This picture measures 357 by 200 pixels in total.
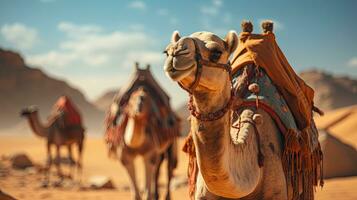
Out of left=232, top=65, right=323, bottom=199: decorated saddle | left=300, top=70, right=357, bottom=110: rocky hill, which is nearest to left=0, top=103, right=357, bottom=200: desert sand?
left=232, top=65, right=323, bottom=199: decorated saddle

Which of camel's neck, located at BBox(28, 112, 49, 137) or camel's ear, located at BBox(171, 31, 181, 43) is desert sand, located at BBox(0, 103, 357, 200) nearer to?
camel's neck, located at BBox(28, 112, 49, 137)

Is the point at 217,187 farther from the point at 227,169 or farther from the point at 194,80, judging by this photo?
the point at 194,80

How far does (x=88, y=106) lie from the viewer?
120000 millimetres

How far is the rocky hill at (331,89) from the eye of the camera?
6208 centimetres

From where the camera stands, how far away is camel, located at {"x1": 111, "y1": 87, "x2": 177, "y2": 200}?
26.2ft

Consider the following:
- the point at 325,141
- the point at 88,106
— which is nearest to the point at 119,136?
the point at 325,141

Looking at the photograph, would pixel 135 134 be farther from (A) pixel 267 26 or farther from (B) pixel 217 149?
(B) pixel 217 149

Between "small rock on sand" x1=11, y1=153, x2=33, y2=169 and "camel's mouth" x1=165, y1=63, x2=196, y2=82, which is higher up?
"camel's mouth" x1=165, y1=63, x2=196, y2=82

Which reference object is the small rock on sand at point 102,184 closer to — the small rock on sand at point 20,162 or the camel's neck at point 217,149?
the small rock on sand at point 20,162

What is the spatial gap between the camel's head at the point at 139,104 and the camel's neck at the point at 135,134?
12 cm

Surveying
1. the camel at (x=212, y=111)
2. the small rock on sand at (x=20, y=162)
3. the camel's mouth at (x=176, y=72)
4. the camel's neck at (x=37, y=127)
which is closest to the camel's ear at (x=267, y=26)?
the camel at (x=212, y=111)

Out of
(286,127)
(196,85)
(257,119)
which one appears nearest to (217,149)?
(196,85)

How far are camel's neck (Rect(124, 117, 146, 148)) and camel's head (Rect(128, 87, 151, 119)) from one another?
12 centimetres

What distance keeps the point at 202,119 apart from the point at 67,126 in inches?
515
